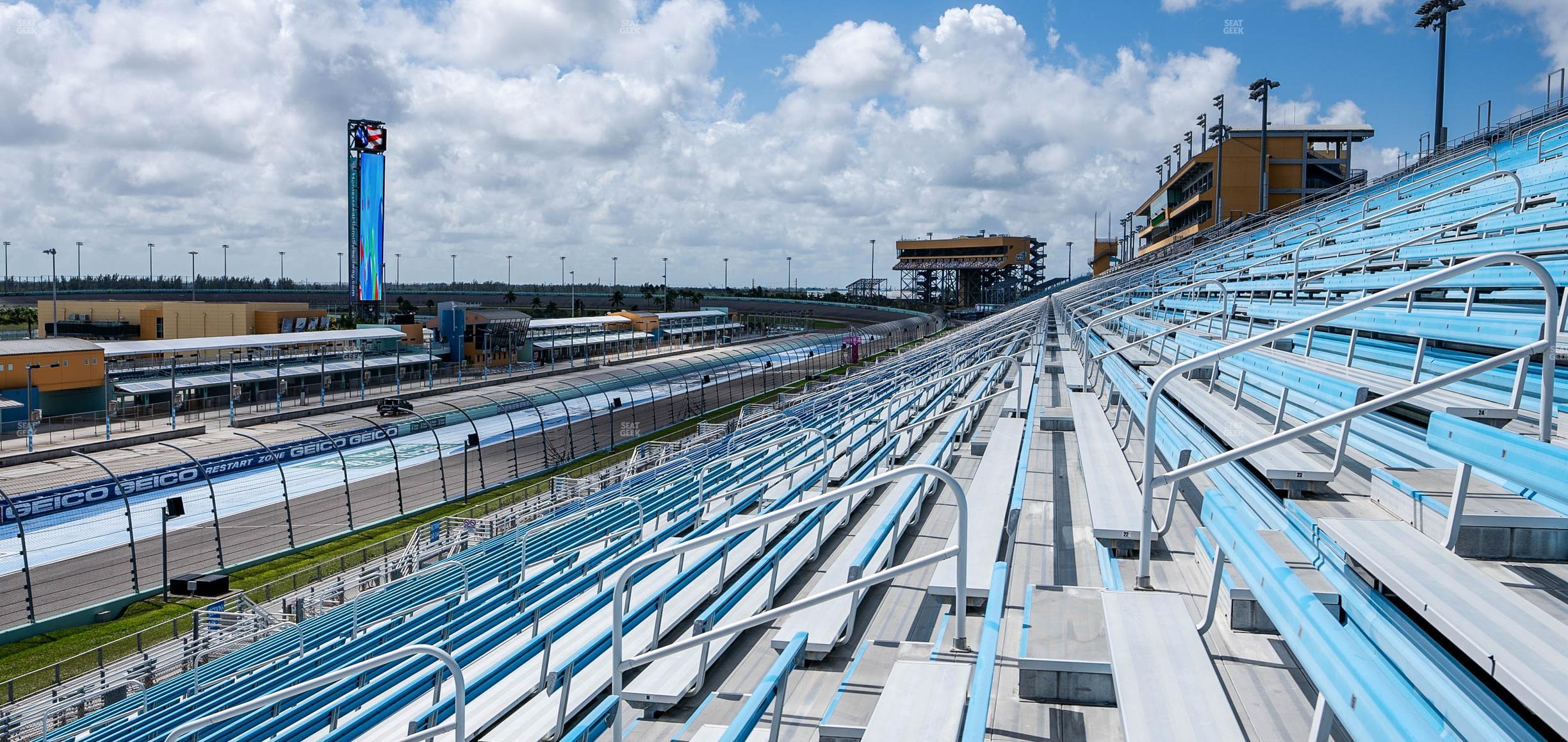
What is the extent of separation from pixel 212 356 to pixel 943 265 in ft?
200

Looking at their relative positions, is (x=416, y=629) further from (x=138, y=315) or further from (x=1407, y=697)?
(x=138, y=315)

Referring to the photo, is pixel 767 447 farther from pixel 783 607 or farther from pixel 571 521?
pixel 783 607

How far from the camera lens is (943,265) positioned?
83750 millimetres

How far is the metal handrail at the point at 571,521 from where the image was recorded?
27.0 feet

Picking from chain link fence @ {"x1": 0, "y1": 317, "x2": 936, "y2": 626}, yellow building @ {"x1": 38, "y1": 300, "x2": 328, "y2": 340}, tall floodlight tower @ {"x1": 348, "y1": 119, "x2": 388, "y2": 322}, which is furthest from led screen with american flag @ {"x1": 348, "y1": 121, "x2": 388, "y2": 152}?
chain link fence @ {"x1": 0, "y1": 317, "x2": 936, "y2": 626}

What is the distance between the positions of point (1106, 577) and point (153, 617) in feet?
41.0

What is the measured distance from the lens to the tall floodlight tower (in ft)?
116

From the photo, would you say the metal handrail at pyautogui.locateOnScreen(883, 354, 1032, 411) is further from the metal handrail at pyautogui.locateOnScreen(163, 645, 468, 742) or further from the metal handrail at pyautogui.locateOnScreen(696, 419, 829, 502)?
the metal handrail at pyautogui.locateOnScreen(163, 645, 468, 742)

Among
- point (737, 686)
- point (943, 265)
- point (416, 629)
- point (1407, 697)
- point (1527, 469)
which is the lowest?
point (416, 629)

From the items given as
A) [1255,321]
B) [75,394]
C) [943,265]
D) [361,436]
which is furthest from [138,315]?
[943,265]

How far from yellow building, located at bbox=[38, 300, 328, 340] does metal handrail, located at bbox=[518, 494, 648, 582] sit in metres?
35.4

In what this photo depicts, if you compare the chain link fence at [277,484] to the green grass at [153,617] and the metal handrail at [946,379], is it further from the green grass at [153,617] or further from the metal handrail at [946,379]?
the metal handrail at [946,379]

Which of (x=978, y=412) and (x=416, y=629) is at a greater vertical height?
(x=978, y=412)

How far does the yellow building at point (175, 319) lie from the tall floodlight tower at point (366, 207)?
766 centimetres
